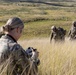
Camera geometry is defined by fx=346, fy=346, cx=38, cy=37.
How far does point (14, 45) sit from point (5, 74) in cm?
54

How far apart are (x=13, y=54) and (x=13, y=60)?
0.43 feet

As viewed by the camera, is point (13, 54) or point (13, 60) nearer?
point (13, 54)

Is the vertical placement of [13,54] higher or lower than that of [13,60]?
higher

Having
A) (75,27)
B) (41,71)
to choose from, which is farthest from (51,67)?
(75,27)

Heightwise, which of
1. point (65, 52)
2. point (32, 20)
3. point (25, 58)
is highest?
point (25, 58)

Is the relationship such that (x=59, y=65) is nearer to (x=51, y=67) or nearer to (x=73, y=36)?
(x=51, y=67)

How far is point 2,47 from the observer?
413 centimetres

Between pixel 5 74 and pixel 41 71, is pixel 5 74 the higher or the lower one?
the higher one

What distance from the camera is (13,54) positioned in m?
4.13

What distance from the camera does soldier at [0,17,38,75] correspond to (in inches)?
163

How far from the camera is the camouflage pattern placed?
413cm

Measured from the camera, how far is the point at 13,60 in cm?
424

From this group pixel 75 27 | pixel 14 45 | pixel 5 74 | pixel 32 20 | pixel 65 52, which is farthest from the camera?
pixel 32 20

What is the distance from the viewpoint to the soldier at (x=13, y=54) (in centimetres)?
414
